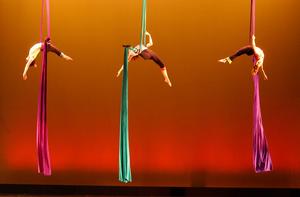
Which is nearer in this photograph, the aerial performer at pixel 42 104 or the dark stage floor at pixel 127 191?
the aerial performer at pixel 42 104

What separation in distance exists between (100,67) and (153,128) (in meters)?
0.32

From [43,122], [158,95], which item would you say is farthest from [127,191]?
[43,122]

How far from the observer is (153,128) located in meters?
1.70

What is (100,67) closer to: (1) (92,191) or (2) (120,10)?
(2) (120,10)

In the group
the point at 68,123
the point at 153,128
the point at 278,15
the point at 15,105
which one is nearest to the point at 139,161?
the point at 153,128

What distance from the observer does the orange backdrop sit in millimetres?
1669

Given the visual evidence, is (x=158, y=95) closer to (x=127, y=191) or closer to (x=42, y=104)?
(x=127, y=191)

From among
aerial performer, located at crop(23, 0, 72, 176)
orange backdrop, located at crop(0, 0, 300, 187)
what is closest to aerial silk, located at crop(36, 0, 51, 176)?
aerial performer, located at crop(23, 0, 72, 176)

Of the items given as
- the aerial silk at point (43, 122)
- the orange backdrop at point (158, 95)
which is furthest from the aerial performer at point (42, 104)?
the orange backdrop at point (158, 95)

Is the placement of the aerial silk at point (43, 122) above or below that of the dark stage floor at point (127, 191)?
above

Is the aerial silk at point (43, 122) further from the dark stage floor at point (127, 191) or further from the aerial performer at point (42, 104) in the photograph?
the dark stage floor at point (127, 191)

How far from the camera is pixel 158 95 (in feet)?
5.55

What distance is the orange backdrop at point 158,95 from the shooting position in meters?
1.67

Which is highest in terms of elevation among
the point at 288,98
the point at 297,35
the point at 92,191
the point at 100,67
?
the point at 297,35
